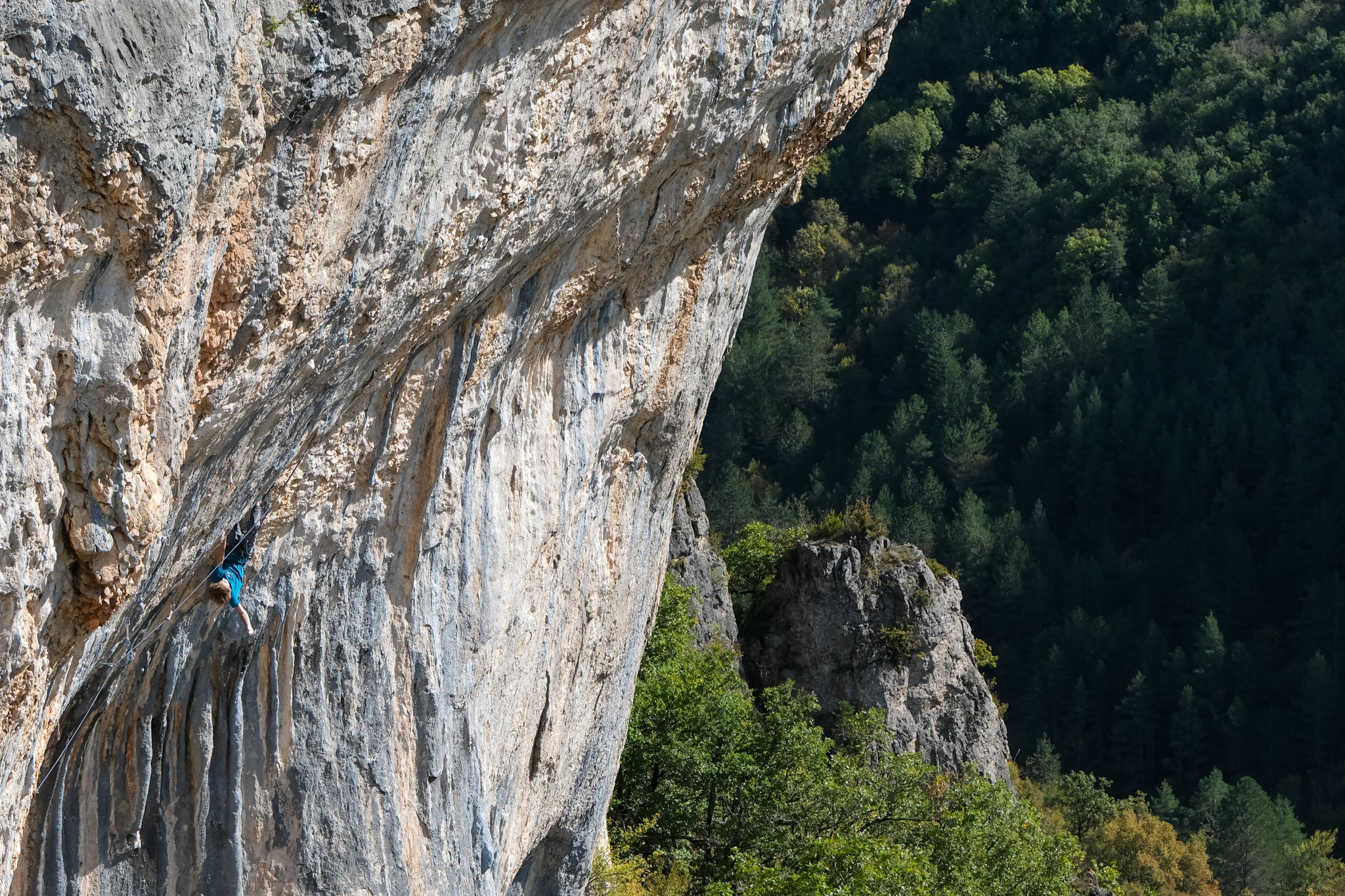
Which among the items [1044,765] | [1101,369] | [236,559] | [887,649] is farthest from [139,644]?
[1101,369]

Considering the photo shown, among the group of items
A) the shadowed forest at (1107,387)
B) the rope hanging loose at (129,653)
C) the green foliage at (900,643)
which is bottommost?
the rope hanging loose at (129,653)

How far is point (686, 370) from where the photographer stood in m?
10.4

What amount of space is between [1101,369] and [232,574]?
6057 cm

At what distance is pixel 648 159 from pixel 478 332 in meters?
1.37

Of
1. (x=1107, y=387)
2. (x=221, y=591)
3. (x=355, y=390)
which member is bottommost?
(x=221, y=591)

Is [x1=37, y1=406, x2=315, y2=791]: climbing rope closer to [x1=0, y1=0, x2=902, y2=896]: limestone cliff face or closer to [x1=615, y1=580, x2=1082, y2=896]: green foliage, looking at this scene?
[x1=0, y1=0, x2=902, y2=896]: limestone cliff face

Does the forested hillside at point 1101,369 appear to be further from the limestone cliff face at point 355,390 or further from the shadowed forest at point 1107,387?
the limestone cliff face at point 355,390

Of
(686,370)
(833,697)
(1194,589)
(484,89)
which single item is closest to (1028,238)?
(1194,589)

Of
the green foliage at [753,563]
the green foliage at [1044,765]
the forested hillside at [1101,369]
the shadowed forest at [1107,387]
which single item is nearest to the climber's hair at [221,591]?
the green foliage at [753,563]

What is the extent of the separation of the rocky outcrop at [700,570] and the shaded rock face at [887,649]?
1.27 m

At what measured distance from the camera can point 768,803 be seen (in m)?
18.8

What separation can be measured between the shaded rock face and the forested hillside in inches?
1075

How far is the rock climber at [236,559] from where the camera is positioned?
23.3ft

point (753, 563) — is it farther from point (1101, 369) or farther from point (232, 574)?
point (1101, 369)
